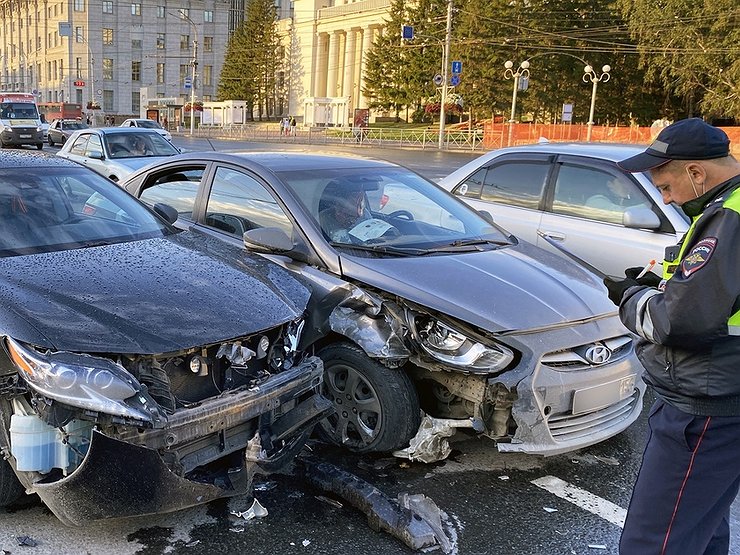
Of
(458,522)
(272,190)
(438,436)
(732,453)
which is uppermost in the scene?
(272,190)

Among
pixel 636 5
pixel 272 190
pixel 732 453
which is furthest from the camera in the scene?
pixel 636 5

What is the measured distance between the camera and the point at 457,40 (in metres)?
51.8

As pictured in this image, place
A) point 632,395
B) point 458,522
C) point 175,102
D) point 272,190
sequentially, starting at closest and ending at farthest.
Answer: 1. point 458,522
2. point 632,395
3. point 272,190
4. point 175,102

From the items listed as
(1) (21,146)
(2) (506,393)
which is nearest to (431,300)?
(2) (506,393)

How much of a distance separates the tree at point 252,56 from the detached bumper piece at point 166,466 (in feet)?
272

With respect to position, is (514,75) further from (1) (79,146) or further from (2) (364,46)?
(1) (79,146)

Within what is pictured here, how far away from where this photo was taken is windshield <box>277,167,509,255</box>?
4336mm

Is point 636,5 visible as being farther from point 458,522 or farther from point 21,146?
point 458,522

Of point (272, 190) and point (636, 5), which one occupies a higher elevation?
point (636, 5)

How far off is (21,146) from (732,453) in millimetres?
38440

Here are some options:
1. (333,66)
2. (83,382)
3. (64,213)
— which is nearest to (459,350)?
(83,382)

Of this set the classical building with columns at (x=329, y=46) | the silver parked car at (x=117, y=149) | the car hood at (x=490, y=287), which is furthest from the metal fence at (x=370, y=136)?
the car hood at (x=490, y=287)

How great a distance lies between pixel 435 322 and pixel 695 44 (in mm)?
43023

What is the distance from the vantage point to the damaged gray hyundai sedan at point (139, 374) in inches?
106
